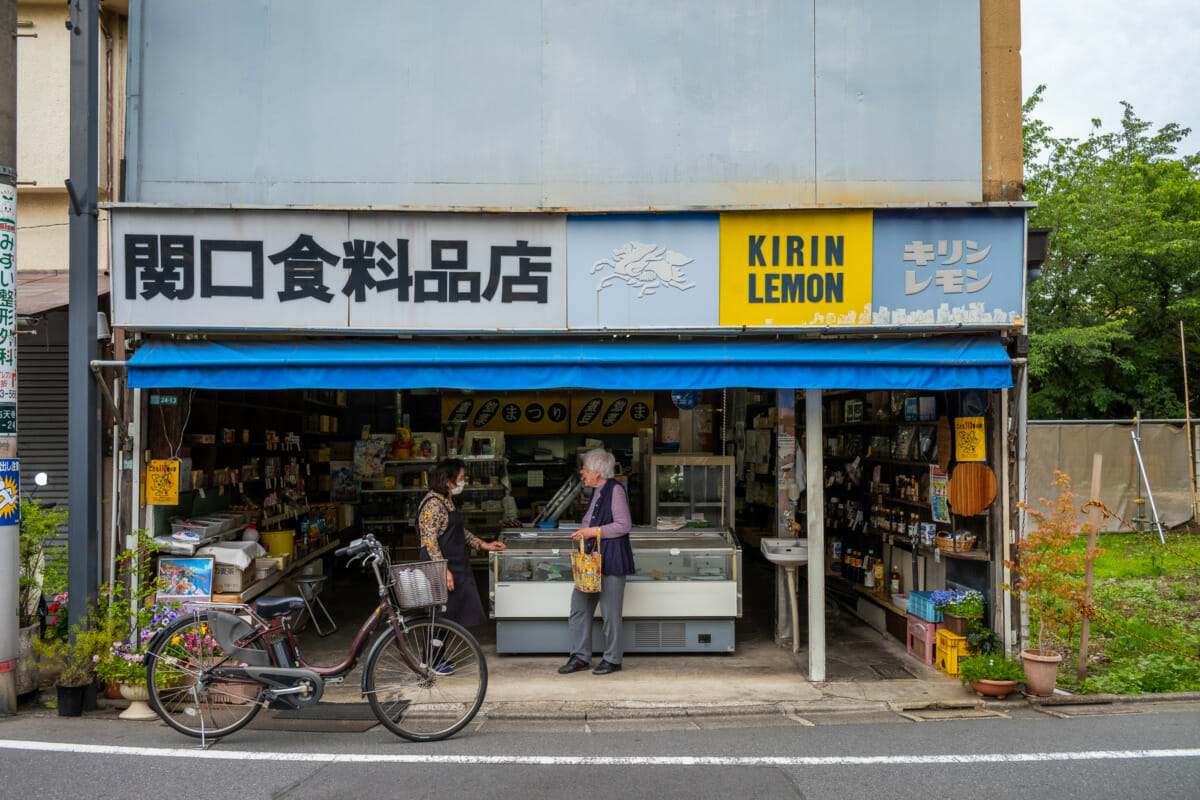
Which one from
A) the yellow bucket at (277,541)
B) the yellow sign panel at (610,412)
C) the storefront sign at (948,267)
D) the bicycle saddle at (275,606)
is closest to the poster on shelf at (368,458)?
the yellow sign panel at (610,412)

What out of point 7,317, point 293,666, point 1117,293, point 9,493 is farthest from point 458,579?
point 1117,293

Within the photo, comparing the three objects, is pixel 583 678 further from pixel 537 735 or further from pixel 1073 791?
pixel 1073 791

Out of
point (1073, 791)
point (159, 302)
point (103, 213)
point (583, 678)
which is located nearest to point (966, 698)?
point (1073, 791)

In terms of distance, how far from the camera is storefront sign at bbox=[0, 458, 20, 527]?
644cm

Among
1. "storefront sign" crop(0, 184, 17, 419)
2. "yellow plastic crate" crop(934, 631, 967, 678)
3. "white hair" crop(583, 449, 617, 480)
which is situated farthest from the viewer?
"white hair" crop(583, 449, 617, 480)

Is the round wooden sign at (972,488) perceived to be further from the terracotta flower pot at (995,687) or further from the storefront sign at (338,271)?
the storefront sign at (338,271)

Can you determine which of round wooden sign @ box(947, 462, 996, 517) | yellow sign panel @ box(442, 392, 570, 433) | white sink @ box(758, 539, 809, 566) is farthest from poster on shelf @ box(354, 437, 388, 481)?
round wooden sign @ box(947, 462, 996, 517)

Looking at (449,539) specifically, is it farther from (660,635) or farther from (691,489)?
(691,489)

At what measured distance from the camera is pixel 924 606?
26.2 feet

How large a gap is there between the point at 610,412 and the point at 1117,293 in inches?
625

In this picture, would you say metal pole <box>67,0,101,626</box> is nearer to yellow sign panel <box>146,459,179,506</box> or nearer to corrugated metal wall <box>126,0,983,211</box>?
yellow sign panel <box>146,459,179,506</box>

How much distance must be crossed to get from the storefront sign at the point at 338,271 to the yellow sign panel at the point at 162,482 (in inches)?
49.8

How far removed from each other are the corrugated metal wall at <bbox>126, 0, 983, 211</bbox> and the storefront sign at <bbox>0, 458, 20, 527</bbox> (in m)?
3.12

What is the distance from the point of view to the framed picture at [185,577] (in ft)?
24.5
